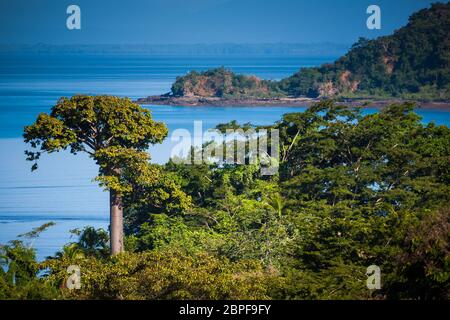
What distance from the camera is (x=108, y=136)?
25.2m

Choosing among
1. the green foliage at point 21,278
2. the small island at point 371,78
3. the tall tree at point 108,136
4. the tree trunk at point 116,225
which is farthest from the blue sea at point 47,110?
the green foliage at point 21,278

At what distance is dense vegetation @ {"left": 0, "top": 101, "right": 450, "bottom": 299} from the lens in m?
17.3

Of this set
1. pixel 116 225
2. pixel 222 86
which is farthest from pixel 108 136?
pixel 222 86

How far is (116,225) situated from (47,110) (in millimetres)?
44983

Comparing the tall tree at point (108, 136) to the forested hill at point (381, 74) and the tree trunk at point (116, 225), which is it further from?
the forested hill at point (381, 74)

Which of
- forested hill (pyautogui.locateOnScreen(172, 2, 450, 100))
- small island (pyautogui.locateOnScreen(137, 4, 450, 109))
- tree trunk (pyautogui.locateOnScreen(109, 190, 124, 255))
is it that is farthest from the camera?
forested hill (pyautogui.locateOnScreen(172, 2, 450, 100))

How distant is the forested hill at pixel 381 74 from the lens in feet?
276

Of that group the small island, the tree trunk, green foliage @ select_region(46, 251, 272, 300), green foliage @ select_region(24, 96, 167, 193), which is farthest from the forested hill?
green foliage @ select_region(46, 251, 272, 300)

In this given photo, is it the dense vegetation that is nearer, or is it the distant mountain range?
the dense vegetation

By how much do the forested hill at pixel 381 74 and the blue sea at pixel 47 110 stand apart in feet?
13.6

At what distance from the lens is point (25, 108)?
72812 millimetres

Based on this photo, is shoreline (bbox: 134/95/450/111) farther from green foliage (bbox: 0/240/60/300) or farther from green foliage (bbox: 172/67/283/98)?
green foliage (bbox: 0/240/60/300)

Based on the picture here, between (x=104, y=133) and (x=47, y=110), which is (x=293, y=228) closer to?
(x=104, y=133)
